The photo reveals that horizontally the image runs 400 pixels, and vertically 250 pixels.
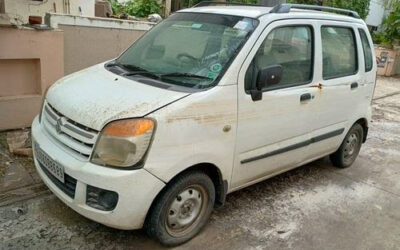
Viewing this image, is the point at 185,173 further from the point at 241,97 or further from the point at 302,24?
the point at 302,24

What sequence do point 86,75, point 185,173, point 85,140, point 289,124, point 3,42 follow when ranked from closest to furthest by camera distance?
point 85,140, point 185,173, point 86,75, point 289,124, point 3,42

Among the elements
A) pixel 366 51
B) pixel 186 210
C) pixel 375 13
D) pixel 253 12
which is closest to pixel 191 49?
pixel 253 12

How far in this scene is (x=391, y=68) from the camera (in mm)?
13789

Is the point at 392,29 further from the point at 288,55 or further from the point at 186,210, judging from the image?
the point at 186,210

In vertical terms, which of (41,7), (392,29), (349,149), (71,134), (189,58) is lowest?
(349,149)

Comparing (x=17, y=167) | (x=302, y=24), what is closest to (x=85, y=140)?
(x=17, y=167)

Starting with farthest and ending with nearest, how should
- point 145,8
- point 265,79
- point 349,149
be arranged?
point 145,8
point 349,149
point 265,79

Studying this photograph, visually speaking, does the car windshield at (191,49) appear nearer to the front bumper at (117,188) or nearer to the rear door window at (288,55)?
the rear door window at (288,55)

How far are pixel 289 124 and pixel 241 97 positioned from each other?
0.77 metres

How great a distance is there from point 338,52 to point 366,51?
2.27 feet

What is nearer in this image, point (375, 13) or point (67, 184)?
point (67, 184)

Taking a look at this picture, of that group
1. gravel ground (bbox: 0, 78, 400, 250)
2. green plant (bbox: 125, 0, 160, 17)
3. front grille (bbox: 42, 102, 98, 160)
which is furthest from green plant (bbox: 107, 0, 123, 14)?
front grille (bbox: 42, 102, 98, 160)

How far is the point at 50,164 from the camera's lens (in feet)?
9.65

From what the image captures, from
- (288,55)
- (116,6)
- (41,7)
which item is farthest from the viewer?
(116,6)
